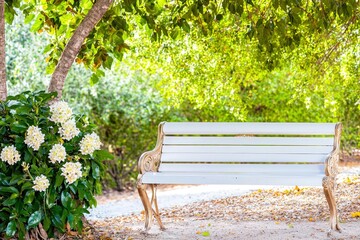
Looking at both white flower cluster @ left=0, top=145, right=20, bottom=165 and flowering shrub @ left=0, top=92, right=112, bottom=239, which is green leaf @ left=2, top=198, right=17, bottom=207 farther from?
white flower cluster @ left=0, top=145, right=20, bottom=165

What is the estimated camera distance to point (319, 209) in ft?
22.5

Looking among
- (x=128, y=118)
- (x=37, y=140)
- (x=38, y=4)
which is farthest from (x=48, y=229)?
(x=128, y=118)

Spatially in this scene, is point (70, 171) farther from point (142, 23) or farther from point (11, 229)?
point (142, 23)

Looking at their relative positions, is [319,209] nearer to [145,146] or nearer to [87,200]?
Result: [87,200]

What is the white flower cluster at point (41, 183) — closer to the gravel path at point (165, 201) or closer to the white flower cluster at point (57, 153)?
the white flower cluster at point (57, 153)

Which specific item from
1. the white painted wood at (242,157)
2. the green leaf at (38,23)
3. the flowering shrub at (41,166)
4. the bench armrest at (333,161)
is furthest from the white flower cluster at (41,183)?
the bench armrest at (333,161)

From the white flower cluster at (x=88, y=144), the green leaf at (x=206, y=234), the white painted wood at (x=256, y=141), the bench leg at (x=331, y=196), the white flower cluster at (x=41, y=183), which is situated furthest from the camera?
the white painted wood at (x=256, y=141)

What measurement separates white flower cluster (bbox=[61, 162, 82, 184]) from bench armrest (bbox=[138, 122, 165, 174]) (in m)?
0.98

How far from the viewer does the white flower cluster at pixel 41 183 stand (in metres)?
4.83

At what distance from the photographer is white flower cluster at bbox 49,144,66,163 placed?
193 inches

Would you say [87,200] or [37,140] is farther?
[87,200]

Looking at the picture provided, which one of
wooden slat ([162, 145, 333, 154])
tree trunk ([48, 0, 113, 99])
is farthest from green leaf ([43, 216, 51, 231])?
wooden slat ([162, 145, 333, 154])

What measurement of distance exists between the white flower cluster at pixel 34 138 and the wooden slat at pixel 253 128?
1.66 meters

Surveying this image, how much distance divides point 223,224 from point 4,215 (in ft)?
6.76
